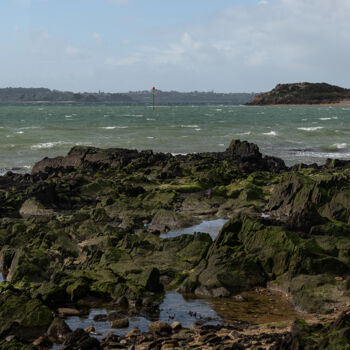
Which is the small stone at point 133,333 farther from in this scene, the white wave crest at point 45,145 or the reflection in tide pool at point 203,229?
the white wave crest at point 45,145

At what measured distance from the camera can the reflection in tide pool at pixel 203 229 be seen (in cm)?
2166

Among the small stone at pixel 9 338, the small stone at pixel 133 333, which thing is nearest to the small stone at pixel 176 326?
the small stone at pixel 133 333

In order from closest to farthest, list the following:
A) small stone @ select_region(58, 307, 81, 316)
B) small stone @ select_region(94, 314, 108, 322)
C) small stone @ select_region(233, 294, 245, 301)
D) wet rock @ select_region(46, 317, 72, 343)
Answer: wet rock @ select_region(46, 317, 72, 343) → small stone @ select_region(94, 314, 108, 322) → small stone @ select_region(58, 307, 81, 316) → small stone @ select_region(233, 294, 245, 301)

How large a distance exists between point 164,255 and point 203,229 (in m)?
4.54

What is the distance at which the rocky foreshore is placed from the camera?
12.0 meters

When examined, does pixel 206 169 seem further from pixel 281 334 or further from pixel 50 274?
pixel 281 334

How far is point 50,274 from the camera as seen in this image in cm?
1684

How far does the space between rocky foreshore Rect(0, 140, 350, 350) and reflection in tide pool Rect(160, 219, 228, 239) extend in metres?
0.51

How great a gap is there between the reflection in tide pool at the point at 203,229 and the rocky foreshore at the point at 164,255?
0.51 m

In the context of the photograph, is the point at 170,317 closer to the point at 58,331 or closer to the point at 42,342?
the point at 58,331

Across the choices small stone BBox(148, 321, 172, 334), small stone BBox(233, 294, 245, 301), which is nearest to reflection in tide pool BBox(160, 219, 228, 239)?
small stone BBox(233, 294, 245, 301)

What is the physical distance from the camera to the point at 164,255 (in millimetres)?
18281

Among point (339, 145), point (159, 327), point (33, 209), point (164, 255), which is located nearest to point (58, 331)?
point (159, 327)

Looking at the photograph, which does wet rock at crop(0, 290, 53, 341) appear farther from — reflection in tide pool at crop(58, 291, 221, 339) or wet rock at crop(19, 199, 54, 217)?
wet rock at crop(19, 199, 54, 217)
